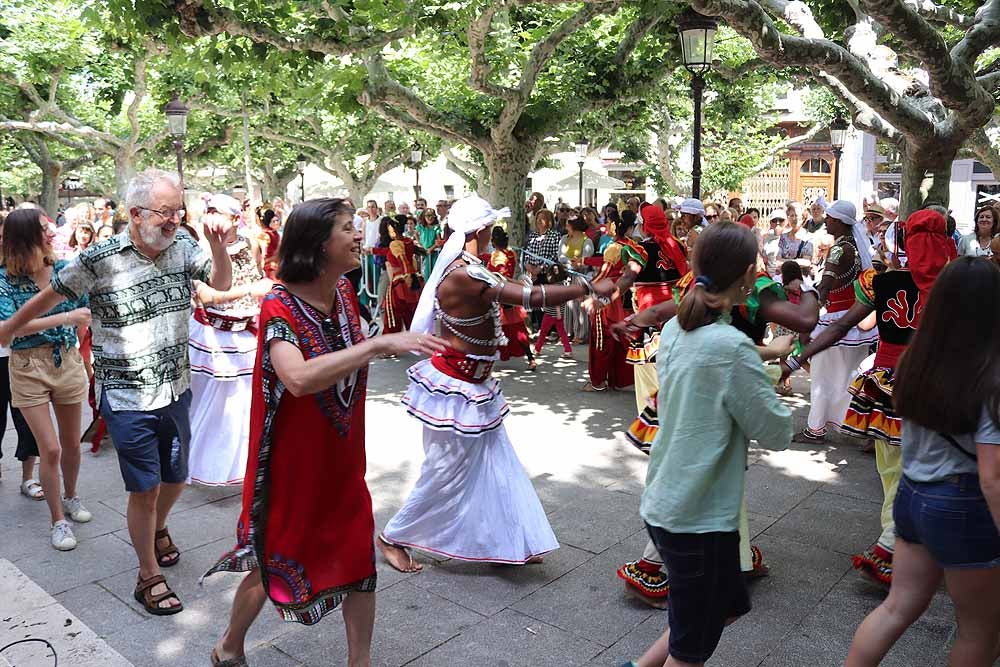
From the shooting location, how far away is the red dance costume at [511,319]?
29.7ft

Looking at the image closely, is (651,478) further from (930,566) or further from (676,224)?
(676,224)

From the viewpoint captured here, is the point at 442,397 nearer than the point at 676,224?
Yes

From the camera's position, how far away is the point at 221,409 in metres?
5.64

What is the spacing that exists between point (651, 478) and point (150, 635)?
2366 mm

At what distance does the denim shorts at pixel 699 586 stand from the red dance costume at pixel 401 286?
909cm

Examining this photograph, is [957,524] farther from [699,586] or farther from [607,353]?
[607,353]

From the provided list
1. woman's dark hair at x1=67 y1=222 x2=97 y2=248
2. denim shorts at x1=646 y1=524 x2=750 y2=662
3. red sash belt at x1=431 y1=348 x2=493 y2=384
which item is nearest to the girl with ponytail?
denim shorts at x1=646 y1=524 x2=750 y2=662

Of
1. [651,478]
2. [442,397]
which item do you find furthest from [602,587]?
A: [651,478]

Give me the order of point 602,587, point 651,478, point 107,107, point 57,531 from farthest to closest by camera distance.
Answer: point 107,107
point 57,531
point 602,587
point 651,478

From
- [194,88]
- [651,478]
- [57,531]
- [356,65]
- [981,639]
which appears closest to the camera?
[981,639]

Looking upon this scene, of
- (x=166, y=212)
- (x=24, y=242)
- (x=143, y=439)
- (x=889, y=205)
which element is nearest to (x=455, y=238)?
(x=166, y=212)

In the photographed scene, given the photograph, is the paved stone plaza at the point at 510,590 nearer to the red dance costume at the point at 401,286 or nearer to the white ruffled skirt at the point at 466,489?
the white ruffled skirt at the point at 466,489

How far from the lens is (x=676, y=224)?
9.46 metres

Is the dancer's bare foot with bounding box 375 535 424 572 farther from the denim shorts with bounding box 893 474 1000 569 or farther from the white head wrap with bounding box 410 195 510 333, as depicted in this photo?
the denim shorts with bounding box 893 474 1000 569
